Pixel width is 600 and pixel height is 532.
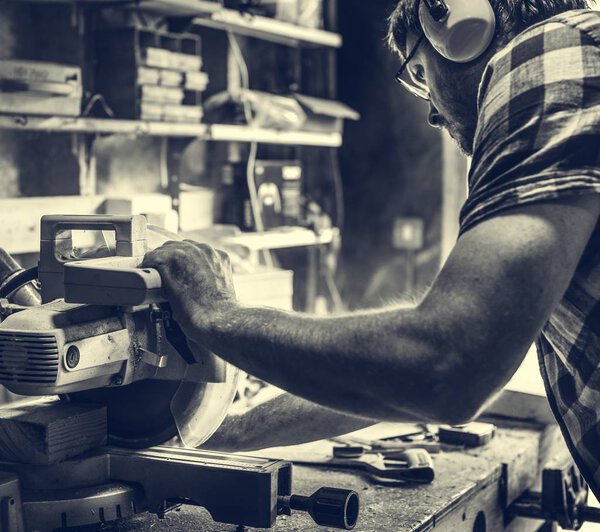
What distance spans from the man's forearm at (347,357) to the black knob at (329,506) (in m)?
0.26

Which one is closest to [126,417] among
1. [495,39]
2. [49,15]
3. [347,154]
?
[495,39]

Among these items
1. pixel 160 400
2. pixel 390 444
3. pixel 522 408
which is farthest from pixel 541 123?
pixel 522 408

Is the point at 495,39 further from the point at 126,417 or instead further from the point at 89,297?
the point at 126,417

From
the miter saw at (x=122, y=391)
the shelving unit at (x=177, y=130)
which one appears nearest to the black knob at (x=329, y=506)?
the miter saw at (x=122, y=391)

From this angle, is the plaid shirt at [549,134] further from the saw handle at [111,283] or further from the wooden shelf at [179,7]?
the wooden shelf at [179,7]

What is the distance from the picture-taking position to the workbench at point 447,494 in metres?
1.40

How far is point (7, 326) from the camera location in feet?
4.05

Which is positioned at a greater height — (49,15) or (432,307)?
(49,15)

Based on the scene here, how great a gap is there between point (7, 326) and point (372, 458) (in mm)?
797

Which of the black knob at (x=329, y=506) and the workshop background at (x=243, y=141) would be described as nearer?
the black knob at (x=329, y=506)

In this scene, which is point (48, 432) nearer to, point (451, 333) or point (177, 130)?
point (451, 333)

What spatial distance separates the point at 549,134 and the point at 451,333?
23 centimetres

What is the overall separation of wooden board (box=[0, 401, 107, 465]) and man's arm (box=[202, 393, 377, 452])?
283 mm

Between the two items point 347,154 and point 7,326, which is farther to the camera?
point 347,154
